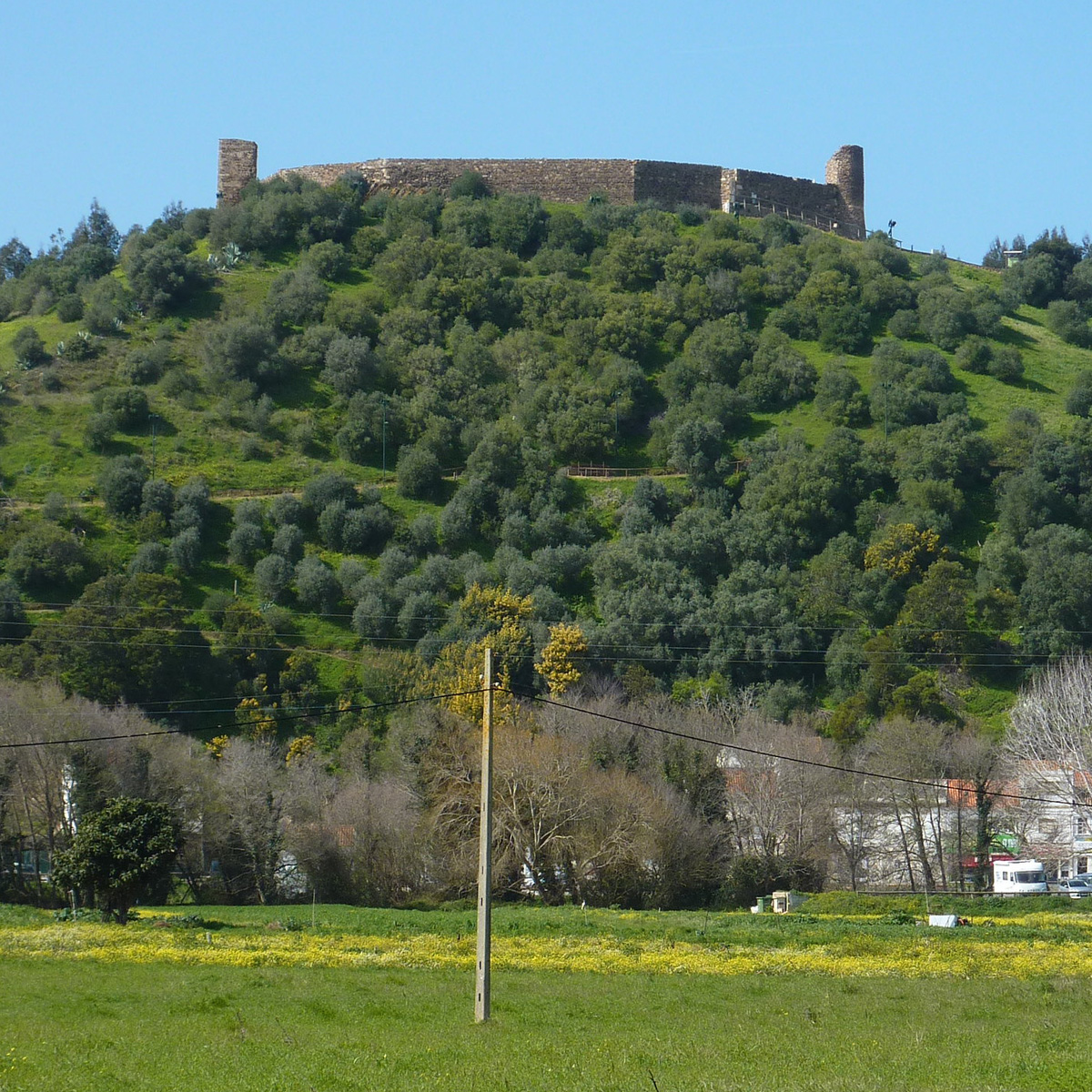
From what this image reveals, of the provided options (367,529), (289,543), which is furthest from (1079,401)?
(289,543)

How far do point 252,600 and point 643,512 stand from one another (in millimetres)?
17791

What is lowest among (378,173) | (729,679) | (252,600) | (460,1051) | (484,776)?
(460,1051)

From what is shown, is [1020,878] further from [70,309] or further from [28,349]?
[70,309]

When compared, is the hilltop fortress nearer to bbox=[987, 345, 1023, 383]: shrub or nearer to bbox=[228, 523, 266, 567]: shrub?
bbox=[987, 345, 1023, 383]: shrub

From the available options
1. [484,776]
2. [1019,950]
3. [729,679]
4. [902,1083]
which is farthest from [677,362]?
[902,1083]

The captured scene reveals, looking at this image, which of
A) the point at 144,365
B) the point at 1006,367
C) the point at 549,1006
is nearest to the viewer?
the point at 549,1006

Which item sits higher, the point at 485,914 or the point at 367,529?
the point at 367,529

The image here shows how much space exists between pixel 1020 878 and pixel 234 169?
72.7 metres

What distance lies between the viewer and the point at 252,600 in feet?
A: 193

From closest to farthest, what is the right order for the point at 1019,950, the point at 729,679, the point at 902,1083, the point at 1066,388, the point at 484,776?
the point at 902,1083
the point at 484,776
the point at 1019,950
the point at 729,679
the point at 1066,388

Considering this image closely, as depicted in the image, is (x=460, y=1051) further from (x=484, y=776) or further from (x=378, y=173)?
(x=378, y=173)

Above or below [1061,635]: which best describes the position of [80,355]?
above

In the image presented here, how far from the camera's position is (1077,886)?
137 ft

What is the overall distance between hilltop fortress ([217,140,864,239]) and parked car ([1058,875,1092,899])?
60.5m
